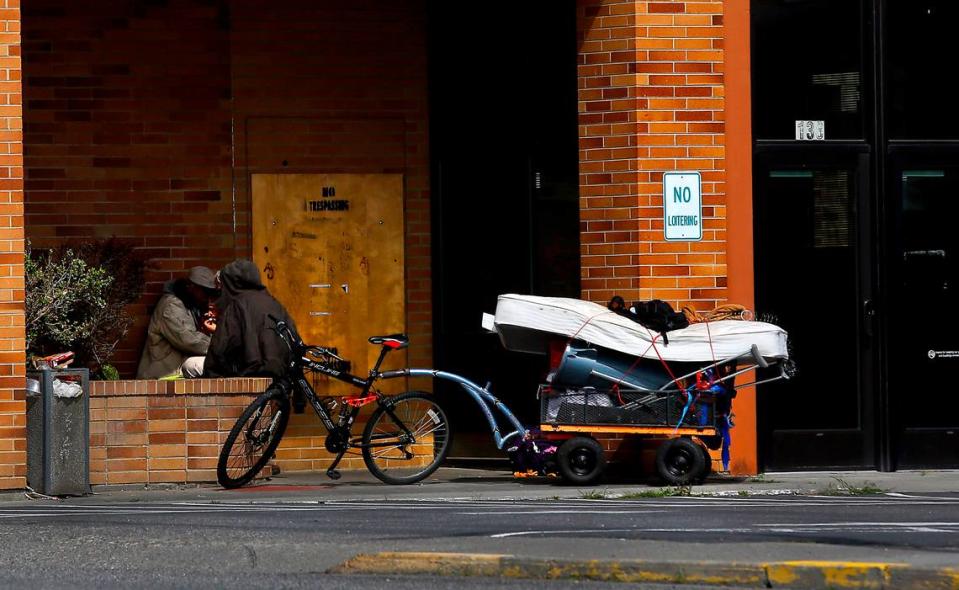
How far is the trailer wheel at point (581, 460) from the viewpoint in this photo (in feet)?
37.8

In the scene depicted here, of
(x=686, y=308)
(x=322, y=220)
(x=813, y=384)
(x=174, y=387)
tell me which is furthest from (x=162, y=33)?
(x=813, y=384)

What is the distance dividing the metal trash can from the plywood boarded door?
2.20m

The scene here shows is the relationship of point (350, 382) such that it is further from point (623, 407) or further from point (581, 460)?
point (623, 407)

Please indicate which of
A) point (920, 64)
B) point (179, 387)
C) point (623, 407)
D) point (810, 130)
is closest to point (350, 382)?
point (179, 387)

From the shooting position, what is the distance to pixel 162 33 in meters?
13.3

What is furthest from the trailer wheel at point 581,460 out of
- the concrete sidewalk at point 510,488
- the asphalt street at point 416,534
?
the asphalt street at point 416,534

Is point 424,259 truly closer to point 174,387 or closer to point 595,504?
point 174,387

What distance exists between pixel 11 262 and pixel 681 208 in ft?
14.8

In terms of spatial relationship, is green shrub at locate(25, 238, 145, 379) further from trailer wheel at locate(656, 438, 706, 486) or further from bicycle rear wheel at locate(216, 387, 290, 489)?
trailer wheel at locate(656, 438, 706, 486)

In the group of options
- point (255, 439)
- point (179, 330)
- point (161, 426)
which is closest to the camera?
point (255, 439)

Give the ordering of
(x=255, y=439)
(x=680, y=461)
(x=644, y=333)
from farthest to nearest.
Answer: (x=255, y=439) → (x=680, y=461) → (x=644, y=333)

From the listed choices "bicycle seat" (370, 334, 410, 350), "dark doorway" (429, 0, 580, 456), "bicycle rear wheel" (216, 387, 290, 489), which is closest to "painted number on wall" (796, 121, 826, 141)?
"dark doorway" (429, 0, 580, 456)

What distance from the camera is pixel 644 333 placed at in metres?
11.4

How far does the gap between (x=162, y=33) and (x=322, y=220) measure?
1.85m
